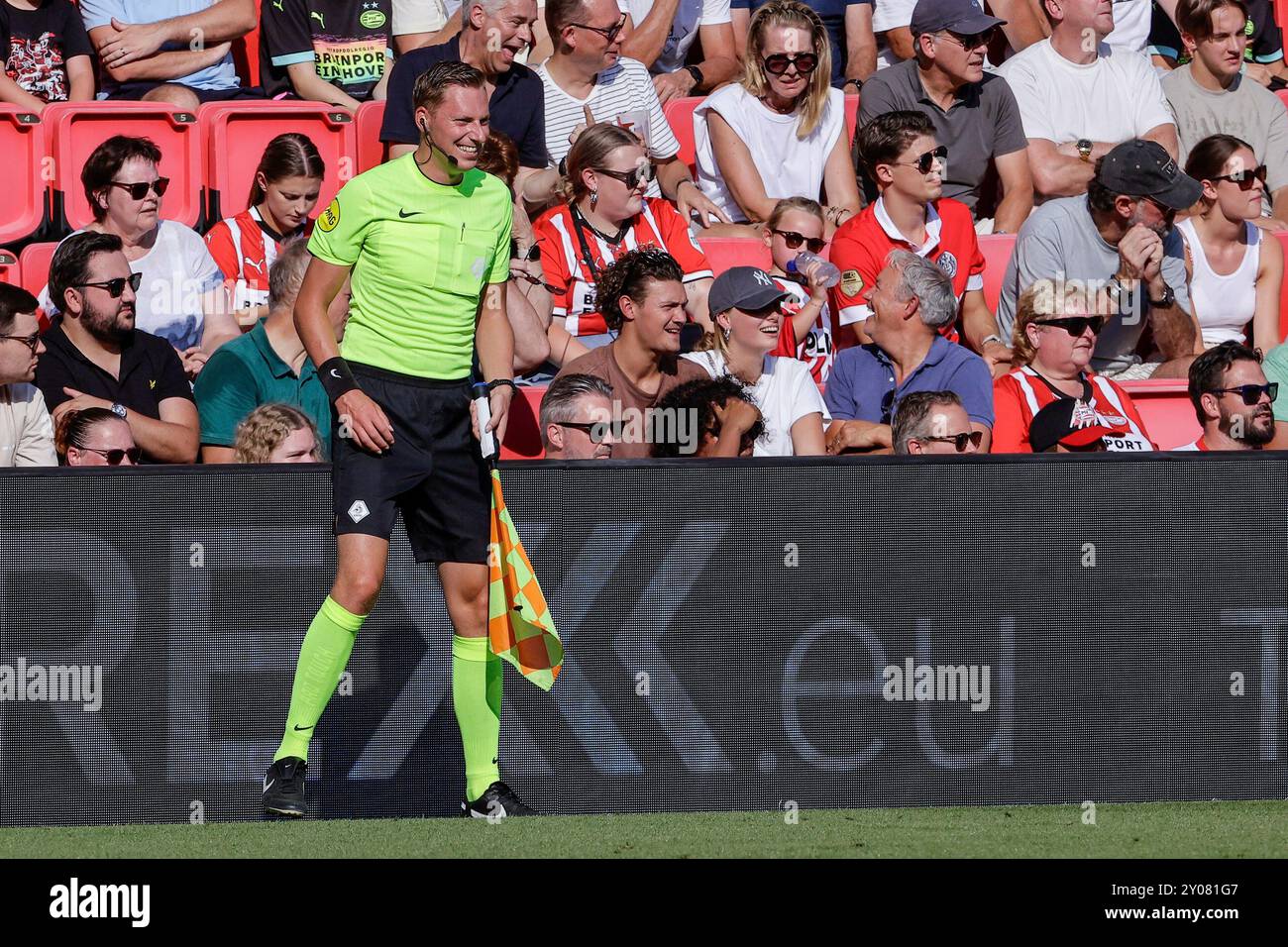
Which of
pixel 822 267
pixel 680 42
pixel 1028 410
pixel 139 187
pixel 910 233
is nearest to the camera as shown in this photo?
Answer: pixel 1028 410

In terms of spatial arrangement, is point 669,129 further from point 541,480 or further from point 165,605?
point 165,605

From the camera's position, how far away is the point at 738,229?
7887 millimetres

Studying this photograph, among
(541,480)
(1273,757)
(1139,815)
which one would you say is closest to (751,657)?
(541,480)

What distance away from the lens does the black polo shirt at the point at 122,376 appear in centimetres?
625

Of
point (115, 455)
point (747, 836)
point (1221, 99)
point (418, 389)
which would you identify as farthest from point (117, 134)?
point (1221, 99)

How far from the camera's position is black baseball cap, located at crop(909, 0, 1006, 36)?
795 cm

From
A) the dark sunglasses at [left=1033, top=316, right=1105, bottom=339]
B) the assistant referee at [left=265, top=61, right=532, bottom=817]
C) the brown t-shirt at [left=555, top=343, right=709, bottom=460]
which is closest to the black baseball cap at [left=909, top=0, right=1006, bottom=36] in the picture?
the dark sunglasses at [left=1033, top=316, right=1105, bottom=339]

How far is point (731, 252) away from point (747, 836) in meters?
3.46

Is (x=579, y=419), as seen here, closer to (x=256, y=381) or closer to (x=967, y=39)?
(x=256, y=381)

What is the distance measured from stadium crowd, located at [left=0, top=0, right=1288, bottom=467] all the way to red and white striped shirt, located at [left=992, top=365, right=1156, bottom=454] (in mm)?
14

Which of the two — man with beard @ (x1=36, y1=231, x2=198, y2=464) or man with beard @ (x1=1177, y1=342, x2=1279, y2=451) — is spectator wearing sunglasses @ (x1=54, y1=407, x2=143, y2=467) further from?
man with beard @ (x1=1177, y1=342, x2=1279, y2=451)

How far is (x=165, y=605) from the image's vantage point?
528 cm

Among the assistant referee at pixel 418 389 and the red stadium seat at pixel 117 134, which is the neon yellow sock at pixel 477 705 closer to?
the assistant referee at pixel 418 389

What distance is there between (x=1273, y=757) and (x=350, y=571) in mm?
2759
